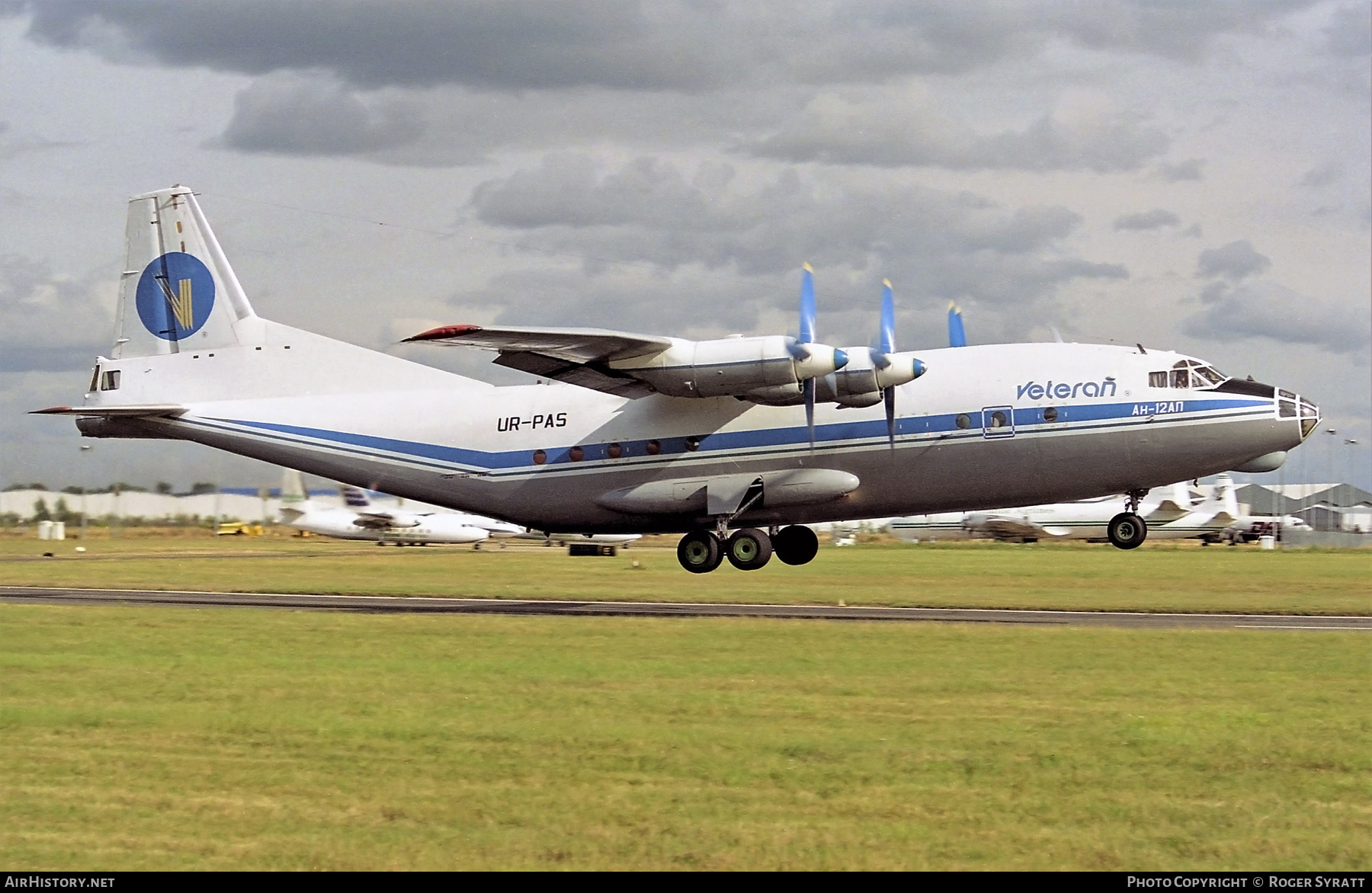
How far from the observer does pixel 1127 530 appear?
93.2 ft

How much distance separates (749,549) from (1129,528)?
317 inches

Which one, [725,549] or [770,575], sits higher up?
[725,549]

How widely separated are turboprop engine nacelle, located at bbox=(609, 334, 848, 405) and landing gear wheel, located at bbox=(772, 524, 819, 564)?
6441 millimetres

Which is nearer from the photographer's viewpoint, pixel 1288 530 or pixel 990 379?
pixel 990 379

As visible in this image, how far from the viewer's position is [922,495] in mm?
28312

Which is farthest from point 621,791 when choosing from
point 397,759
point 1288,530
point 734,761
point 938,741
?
point 1288,530

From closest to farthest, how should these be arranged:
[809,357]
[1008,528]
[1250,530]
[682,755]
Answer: [682,755], [809,357], [1250,530], [1008,528]

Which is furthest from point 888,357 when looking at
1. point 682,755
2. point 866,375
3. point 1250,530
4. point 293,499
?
point 1250,530

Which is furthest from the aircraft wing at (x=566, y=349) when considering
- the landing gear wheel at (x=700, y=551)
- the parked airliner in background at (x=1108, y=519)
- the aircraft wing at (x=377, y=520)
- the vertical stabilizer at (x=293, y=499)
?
the parked airliner in background at (x=1108, y=519)

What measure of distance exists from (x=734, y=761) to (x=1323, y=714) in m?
8.21

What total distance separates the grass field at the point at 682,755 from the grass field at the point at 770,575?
14013 mm

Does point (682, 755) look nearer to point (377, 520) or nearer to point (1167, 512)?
point (377, 520)

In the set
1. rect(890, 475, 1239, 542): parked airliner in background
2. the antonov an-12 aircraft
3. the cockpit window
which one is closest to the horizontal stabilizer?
the antonov an-12 aircraft
